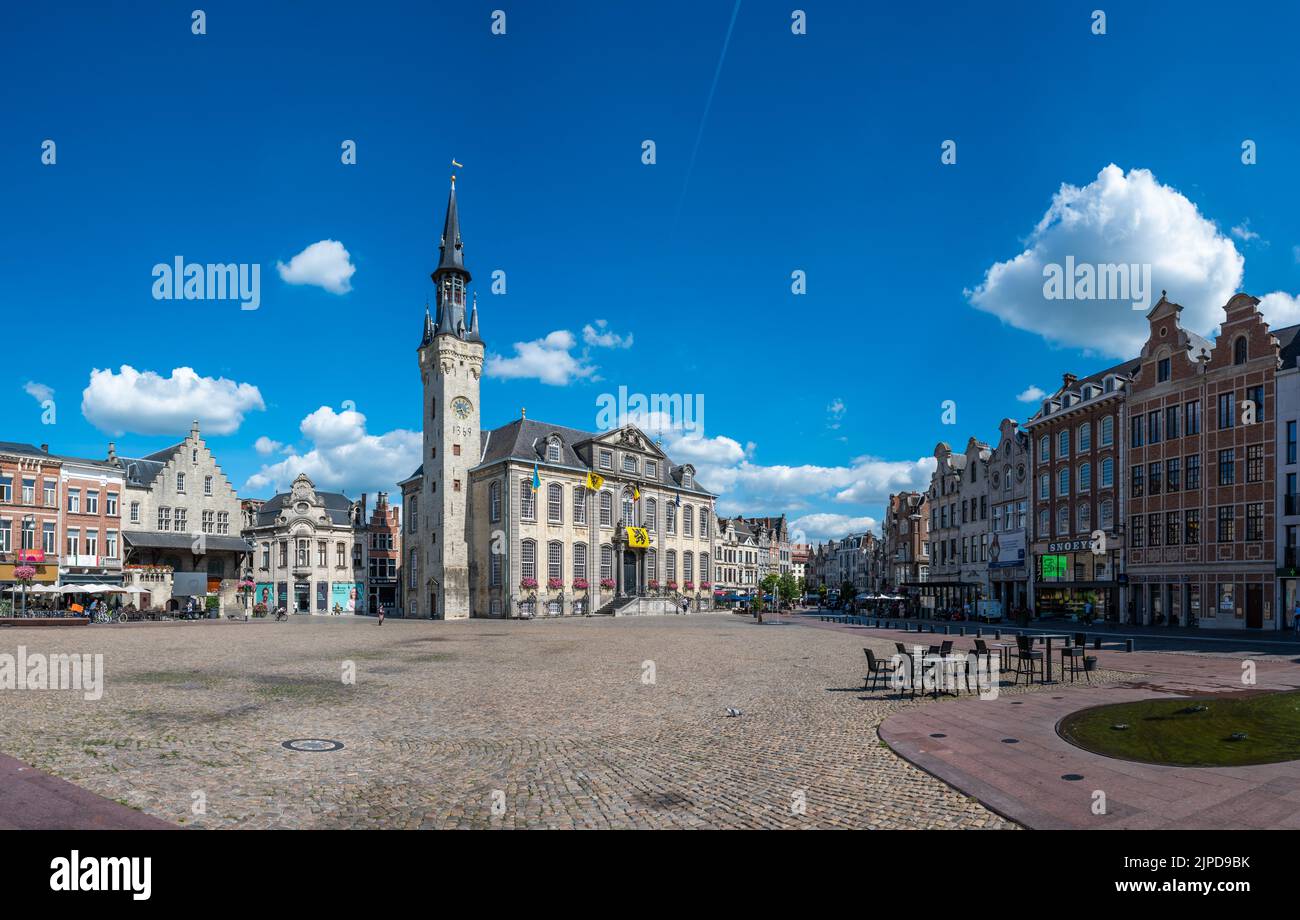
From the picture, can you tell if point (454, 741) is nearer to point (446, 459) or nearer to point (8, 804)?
point (8, 804)

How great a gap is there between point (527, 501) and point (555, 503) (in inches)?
135

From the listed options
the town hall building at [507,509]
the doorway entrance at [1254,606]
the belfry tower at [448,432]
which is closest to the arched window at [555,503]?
the town hall building at [507,509]

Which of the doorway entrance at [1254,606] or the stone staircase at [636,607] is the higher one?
the doorway entrance at [1254,606]

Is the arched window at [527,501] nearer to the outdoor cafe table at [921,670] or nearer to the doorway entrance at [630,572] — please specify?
the doorway entrance at [630,572]

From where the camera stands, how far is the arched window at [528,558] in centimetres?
7131

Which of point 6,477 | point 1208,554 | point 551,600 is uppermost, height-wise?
point 6,477

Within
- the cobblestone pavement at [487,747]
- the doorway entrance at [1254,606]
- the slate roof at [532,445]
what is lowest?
the doorway entrance at [1254,606]

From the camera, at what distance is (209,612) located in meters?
62.7

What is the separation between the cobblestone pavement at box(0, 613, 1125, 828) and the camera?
337 inches

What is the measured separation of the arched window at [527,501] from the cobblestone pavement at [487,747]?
4753cm

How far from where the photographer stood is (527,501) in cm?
7262
